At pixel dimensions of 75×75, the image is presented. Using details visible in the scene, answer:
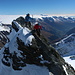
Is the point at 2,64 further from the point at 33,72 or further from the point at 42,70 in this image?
the point at 42,70

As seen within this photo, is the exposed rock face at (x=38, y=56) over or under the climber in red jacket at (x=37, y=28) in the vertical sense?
under

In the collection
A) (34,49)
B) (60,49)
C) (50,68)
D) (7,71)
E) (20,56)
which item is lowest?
(60,49)

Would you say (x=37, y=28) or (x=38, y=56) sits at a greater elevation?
(x=37, y=28)

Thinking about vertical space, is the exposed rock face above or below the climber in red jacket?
below

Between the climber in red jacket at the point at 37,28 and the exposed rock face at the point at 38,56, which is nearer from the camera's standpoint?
the exposed rock face at the point at 38,56

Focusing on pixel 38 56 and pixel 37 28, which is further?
pixel 37 28

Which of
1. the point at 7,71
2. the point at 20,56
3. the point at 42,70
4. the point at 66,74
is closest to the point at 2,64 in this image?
the point at 7,71

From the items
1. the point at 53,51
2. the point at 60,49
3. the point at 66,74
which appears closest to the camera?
the point at 66,74

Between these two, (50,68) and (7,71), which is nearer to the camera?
(50,68)

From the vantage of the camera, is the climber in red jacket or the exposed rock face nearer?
the exposed rock face

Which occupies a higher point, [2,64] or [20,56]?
[20,56]

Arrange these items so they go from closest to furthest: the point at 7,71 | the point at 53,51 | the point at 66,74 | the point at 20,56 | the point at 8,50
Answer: the point at 66,74 → the point at 53,51 → the point at 20,56 → the point at 7,71 → the point at 8,50
